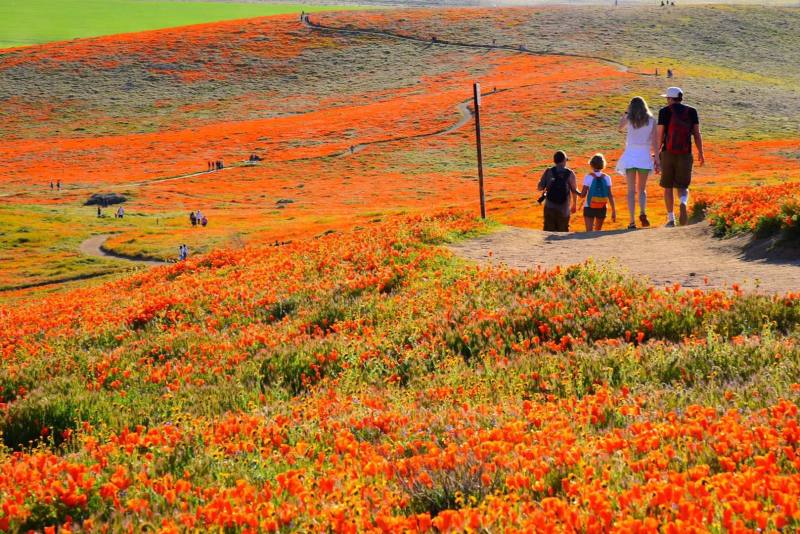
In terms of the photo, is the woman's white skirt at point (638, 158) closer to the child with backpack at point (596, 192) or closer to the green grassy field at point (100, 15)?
the child with backpack at point (596, 192)

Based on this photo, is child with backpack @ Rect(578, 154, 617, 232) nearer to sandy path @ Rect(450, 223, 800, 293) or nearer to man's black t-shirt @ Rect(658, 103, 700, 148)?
sandy path @ Rect(450, 223, 800, 293)

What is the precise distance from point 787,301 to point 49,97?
119902mm

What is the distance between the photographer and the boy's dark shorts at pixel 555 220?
18250 millimetres

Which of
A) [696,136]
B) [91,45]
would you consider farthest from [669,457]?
[91,45]

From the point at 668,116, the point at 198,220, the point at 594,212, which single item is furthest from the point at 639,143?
the point at 198,220

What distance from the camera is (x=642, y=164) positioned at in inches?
681

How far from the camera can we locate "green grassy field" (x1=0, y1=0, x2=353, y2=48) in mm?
144500

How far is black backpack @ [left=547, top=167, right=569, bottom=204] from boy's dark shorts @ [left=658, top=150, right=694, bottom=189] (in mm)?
2089

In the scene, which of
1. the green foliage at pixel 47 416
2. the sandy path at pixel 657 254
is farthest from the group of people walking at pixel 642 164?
the green foliage at pixel 47 416

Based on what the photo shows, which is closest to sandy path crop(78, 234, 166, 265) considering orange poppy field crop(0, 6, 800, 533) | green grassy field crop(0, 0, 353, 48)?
orange poppy field crop(0, 6, 800, 533)

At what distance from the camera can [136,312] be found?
1427cm

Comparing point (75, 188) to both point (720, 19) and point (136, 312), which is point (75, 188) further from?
point (720, 19)

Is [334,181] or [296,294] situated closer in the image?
[296,294]

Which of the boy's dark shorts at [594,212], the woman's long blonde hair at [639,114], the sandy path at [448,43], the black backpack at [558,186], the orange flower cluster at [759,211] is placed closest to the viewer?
the orange flower cluster at [759,211]
